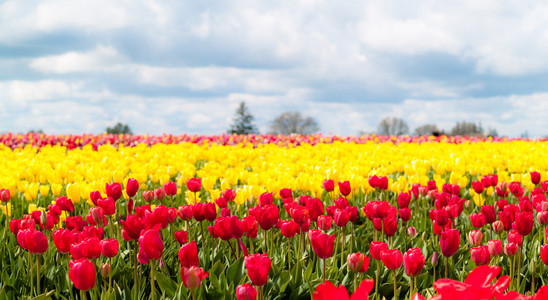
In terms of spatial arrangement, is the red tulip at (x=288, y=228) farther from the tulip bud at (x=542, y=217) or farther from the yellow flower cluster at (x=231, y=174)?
the tulip bud at (x=542, y=217)

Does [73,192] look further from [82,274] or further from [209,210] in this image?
[82,274]

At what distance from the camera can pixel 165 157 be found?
8883mm

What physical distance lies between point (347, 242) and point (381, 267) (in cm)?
78

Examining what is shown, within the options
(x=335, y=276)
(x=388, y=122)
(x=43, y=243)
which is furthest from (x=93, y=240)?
(x=388, y=122)

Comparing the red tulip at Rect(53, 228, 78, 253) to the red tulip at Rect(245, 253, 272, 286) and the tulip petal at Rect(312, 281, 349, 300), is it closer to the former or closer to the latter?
the red tulip at Rect(245, 253, 272, 286)

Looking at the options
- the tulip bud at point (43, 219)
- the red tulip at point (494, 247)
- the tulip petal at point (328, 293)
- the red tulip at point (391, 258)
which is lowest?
the red tulip at point (494, 247)

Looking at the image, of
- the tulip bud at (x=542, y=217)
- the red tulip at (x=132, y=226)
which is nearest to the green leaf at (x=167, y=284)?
the red tulip at (x=132, y=226)

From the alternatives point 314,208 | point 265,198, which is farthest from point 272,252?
point 314,208

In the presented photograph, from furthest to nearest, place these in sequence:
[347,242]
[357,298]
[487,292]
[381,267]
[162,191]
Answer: [162,191] → [347,242] → [381,267] → [357,298] → [487,292]

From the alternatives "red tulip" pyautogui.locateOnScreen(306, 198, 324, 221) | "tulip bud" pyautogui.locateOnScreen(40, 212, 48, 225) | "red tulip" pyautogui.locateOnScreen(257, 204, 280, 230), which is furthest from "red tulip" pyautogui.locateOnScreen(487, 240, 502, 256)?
"tulip bud" pyautogui.locateOnScreen(40, 212, 48, 225)

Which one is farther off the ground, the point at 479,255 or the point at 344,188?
the point at 344,188

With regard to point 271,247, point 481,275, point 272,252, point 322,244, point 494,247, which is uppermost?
point 481,275

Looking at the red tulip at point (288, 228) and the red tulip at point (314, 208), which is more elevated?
the red tulip at point (314, 208)

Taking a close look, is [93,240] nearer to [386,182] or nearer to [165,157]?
[386,182]
